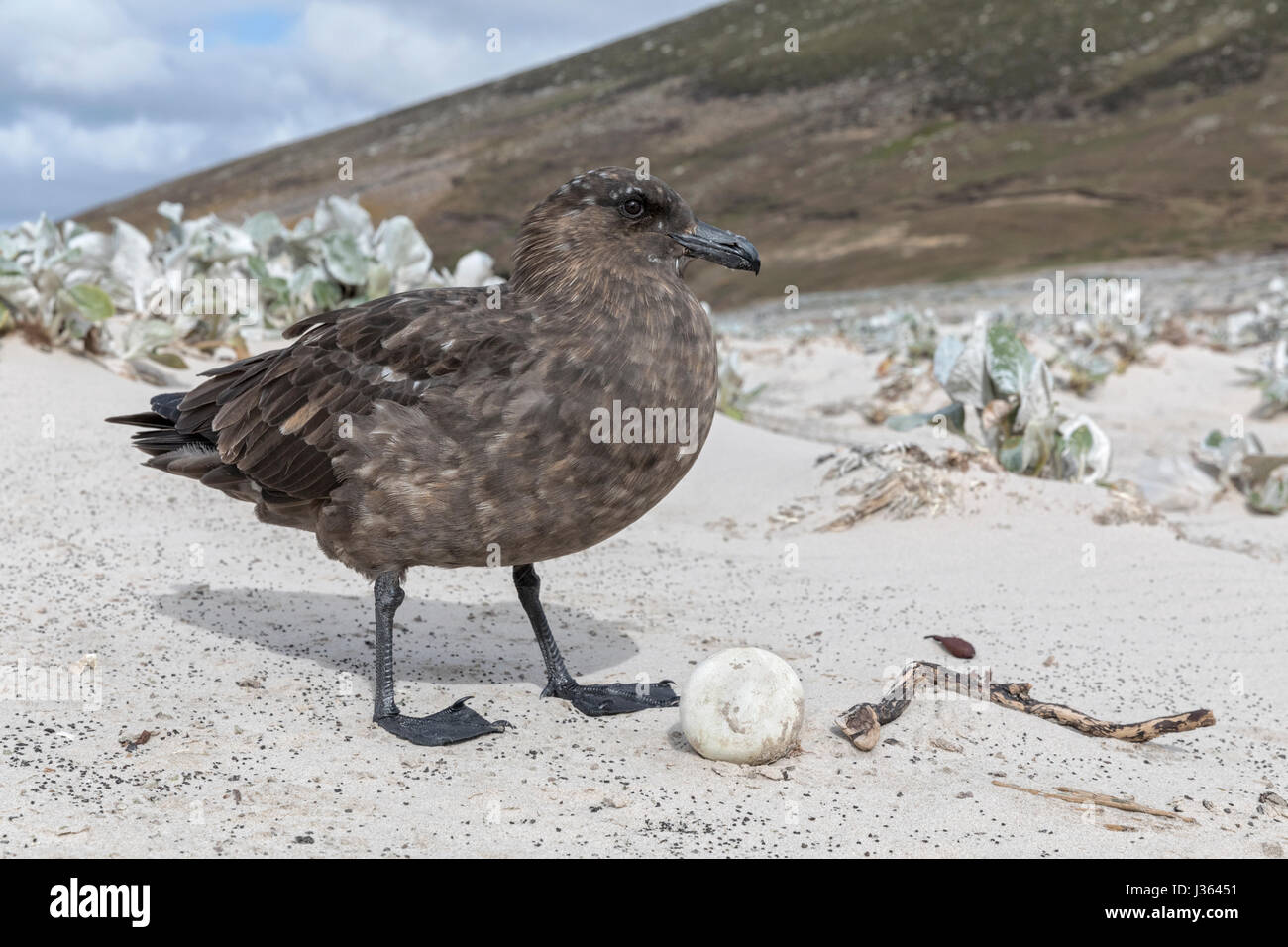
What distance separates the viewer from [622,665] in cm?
489

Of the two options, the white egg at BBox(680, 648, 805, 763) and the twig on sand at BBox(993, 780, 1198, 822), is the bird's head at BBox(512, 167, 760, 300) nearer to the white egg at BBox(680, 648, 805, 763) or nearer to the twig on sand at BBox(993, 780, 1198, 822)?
the white egg at BBox(680, 648, 805, 763)

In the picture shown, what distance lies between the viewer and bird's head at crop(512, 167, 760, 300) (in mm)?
4082

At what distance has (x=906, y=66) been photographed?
299ft

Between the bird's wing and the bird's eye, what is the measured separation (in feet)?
1.72

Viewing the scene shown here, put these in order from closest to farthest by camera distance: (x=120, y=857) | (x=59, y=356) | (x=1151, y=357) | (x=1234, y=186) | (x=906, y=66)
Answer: (x=120, y=857), (x=59, y=356), (x=1151, y=357), (x=1234, y=186), (x=906, y=66)

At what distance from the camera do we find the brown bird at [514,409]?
3814 millimetres

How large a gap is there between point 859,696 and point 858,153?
78391mm

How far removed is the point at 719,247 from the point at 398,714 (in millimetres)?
1972

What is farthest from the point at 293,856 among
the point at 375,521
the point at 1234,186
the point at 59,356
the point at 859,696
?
the point at 1234,186

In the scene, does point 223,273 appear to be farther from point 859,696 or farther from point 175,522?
point 859,696

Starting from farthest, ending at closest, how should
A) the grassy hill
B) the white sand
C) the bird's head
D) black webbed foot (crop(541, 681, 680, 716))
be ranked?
the grassy hill < black webbed foot (crop(541, 681, 680, 716)) < the bird's head < the white sand
